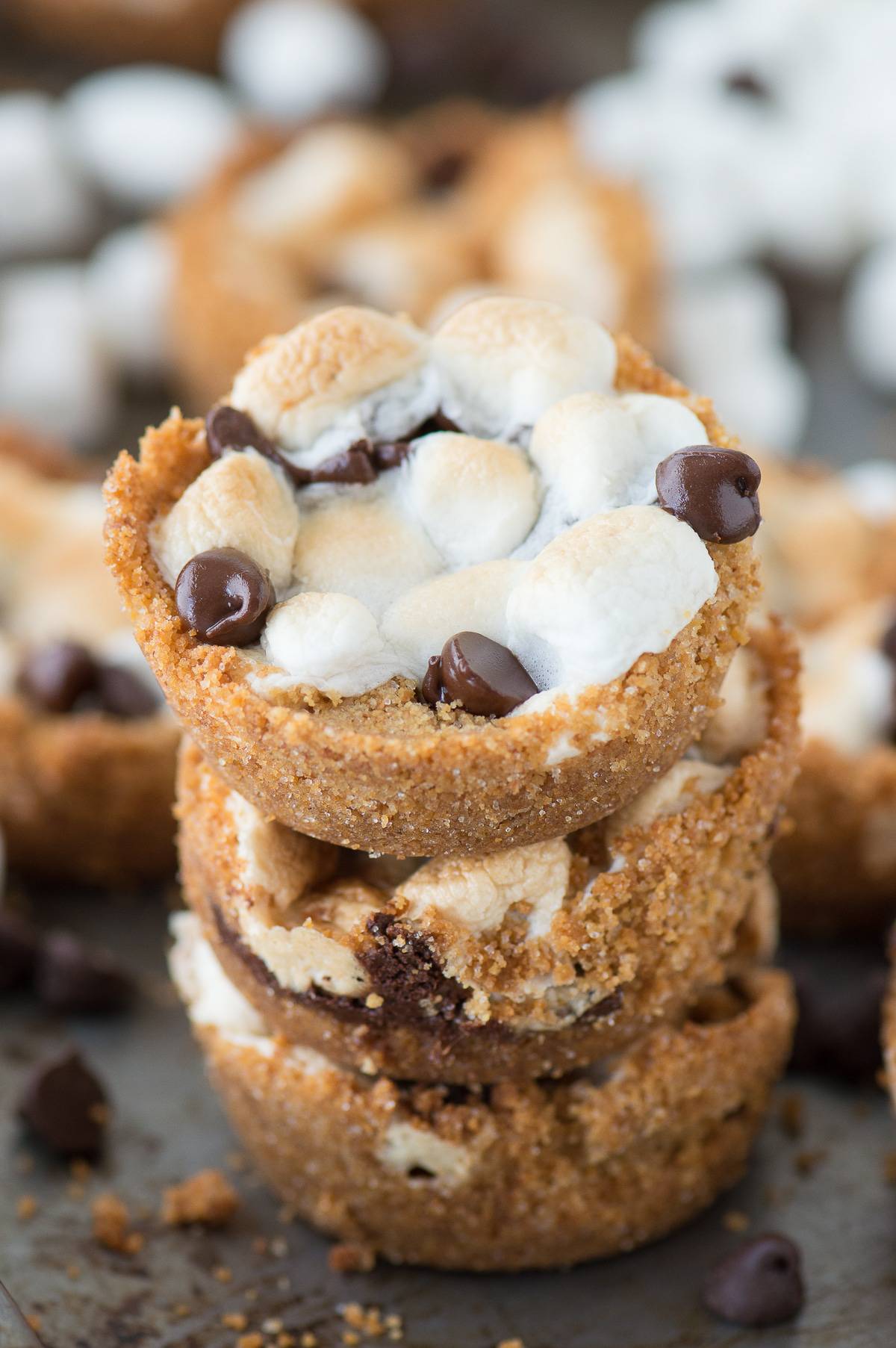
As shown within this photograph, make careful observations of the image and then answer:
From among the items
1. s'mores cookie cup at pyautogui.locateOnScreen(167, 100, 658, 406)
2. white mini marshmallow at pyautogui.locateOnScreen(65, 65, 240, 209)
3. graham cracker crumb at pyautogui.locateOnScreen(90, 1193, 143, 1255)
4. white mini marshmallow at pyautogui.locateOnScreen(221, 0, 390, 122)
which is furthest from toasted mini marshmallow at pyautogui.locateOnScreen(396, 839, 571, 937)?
white mini marshmallow at pyautogui.locateOnScreen(221, 0, 390, 122)

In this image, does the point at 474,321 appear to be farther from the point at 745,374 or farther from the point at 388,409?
the point at 745,374

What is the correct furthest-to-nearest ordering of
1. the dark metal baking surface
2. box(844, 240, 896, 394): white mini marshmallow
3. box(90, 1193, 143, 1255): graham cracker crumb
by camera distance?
box(844, 240, 896, 394): white mini marshmallow → box(90, 1193, 143, 1255): graham cracker crumb → the dark metal baking surface

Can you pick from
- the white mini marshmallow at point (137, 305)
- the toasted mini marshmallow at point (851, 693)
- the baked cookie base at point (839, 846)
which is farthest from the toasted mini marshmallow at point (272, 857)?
the white mini marshmallow at point (137, 305)

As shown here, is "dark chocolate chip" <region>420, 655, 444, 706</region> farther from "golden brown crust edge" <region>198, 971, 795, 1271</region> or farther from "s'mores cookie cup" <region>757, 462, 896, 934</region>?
"s'mores cookie cup" <region>757, 462, 896, 934</region>

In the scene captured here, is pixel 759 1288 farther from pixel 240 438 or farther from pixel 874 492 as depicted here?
pixel 874 492

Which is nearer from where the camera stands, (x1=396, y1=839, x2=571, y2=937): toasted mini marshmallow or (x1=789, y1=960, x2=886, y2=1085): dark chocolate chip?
(x1=396, y1=839, x2=571, y2=937): toasted mini marshmallow

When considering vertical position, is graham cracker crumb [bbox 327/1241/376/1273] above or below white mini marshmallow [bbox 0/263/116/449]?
below

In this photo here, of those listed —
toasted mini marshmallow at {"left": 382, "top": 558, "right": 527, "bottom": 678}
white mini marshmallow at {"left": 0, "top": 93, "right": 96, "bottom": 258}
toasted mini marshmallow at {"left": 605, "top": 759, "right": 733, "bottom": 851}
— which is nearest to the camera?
toasted mini marshmallow at {"left": 382, "top": 558, "right": 527, "bottom": 678}

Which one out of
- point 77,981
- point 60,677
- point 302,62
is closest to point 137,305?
point 302,62
